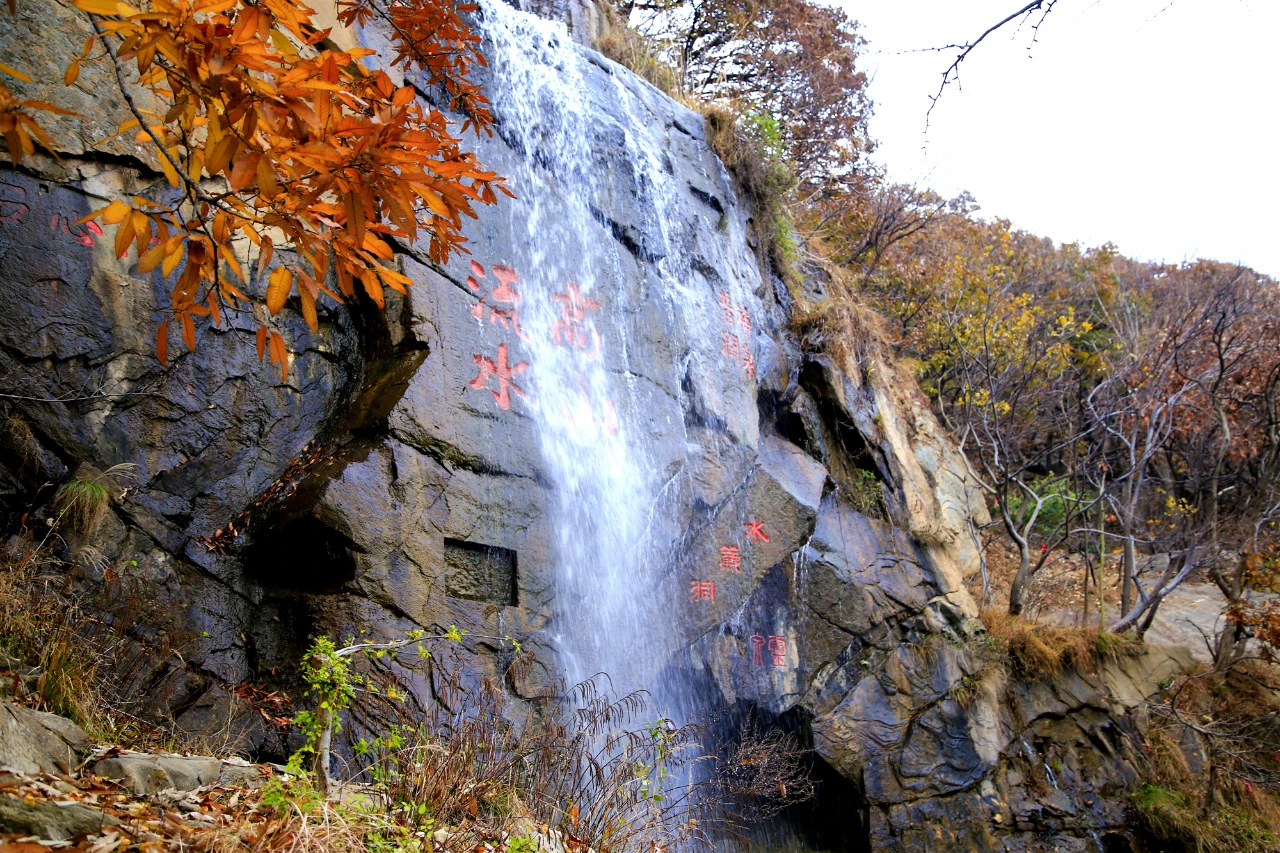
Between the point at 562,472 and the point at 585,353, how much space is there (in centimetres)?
93

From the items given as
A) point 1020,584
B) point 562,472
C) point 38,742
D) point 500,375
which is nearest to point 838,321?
point 1020,584

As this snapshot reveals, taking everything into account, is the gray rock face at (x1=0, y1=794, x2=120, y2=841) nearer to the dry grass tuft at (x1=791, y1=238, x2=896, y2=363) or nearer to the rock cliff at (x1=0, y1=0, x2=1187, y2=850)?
the rock cliff at (x1=0, y1=0, x2=1187, y2=850)

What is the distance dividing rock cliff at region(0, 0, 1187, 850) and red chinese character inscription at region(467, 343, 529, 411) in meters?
0.02

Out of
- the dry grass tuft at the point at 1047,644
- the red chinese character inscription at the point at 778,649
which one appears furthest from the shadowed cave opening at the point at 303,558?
the dry grass tuft at the point at 1047,644

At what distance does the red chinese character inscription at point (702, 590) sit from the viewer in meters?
6.23

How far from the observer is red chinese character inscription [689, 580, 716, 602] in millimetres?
6234

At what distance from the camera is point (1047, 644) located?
852 centimetres

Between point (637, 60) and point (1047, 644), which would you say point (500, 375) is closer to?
point (637, 60)

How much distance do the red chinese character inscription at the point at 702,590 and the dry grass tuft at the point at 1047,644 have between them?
139 inches

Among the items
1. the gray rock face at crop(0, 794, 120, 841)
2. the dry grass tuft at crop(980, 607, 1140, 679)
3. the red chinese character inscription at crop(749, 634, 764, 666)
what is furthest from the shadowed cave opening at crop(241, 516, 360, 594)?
the dry grass tuft at crop(980, 607, 1140, 679)

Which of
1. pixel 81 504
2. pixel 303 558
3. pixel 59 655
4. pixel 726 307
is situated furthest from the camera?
pixel 726 307

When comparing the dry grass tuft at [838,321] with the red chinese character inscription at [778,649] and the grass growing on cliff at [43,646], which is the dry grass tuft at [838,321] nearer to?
the red chinese character inscription at [778,649]

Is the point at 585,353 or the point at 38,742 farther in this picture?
the point at 585,353

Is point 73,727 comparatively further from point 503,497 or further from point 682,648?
point 682,648
